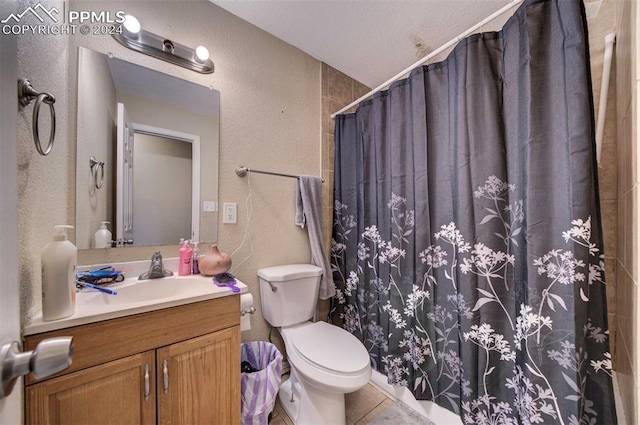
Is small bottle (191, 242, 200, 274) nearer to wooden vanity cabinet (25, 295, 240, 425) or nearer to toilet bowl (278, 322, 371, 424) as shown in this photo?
wooden vanity cabinet (25, 295, 240, 425)

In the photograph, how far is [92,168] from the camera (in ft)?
3.43

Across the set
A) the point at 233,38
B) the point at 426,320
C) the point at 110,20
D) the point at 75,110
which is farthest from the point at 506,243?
the point at 110,20

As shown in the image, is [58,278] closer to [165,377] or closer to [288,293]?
[165,377]

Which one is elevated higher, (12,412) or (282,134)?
(282,134)

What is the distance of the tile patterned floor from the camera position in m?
1.26

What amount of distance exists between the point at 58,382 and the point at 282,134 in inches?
57.1

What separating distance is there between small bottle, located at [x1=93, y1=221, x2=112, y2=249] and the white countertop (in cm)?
19

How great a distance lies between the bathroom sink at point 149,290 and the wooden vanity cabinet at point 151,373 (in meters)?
0.12

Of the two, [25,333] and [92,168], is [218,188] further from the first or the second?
[25,333]

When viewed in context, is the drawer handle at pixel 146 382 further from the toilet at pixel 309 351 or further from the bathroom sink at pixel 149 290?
the toilet at pixel 309 351

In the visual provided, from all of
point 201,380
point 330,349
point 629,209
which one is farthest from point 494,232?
point 201,380

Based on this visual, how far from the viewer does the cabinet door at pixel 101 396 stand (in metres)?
0.65

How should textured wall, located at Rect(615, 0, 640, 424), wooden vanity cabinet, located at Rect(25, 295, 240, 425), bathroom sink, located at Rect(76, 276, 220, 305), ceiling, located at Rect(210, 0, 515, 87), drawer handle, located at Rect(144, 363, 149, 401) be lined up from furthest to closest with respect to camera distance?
ceiling, located at Rect(210, 0, 515, 87), bathroom sink, located at Rect(76, 276, 220, 305), drawer handle, located at Rect(144, 363, 149, 401), wooden vanity cabinet, located at Rect(25, 295, 240, 425), textured wall, located at Rect(615, 0, 640, 424)

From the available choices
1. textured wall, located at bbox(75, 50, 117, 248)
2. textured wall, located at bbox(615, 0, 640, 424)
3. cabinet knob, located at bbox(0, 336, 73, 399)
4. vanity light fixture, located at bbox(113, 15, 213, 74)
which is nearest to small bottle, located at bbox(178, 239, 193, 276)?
textured wall, located at bbox(75, 50, 117, 248)
